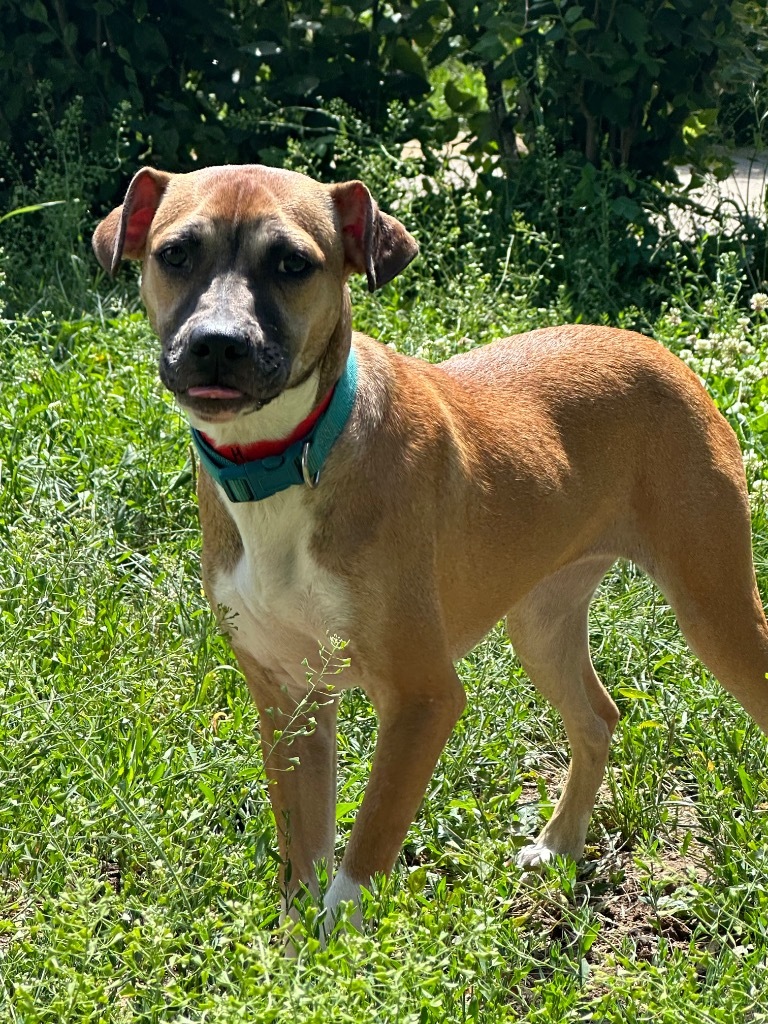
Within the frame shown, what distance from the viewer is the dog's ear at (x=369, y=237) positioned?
3236 mm

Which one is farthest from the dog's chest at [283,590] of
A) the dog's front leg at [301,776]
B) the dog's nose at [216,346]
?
the dog's nose at [216,346]

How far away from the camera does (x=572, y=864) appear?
3527 millimetres

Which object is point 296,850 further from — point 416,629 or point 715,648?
point 715,648

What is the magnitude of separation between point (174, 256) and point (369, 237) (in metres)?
0.45

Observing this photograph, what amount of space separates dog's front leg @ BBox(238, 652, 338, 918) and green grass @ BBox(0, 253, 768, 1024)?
9 cm

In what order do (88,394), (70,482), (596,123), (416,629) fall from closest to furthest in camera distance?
(416,629) < (70,482) < (88,394) < (596,123)

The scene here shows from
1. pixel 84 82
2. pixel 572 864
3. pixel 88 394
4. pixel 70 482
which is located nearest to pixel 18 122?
pixel 84 82

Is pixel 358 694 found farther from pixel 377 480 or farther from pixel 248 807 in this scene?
pixel 377 480

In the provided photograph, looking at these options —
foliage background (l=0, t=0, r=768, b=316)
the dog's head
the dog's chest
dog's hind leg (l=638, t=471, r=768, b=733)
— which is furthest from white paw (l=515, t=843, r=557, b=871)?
foliage background (l=0, t=0, r=768, b=316)

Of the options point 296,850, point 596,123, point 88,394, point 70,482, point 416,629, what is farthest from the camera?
point 596,123

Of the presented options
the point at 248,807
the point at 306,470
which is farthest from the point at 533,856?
the point at 306,470

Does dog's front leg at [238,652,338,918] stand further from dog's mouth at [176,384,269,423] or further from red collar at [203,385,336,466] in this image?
dog's mouth at [176,384,269,423]

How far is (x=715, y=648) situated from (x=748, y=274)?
3810 millimetres

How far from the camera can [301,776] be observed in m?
3.40
